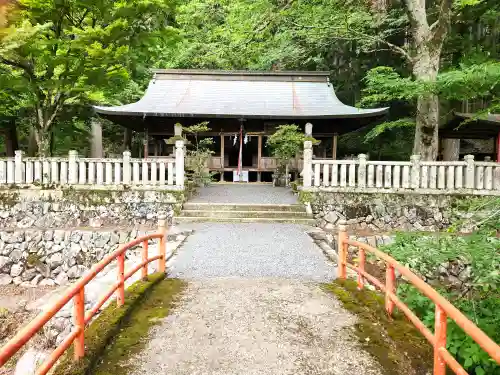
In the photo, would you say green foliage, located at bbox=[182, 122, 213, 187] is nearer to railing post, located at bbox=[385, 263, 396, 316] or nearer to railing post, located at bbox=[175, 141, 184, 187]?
railing post, located at bbox=[175, 141, 184, 187]

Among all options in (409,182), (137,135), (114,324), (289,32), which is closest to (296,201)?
(409,182)

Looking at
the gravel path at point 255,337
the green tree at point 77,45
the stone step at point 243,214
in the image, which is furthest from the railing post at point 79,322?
the green tree at point 77,45

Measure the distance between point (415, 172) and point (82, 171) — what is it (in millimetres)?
9216

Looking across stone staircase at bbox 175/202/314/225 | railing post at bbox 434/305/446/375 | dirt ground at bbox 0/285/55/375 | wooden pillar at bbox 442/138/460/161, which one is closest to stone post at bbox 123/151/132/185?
stone staircase at bbox 175/202/314/225

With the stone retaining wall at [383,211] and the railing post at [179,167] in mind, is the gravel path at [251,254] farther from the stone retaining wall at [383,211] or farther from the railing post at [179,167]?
the railing post at [179,167]

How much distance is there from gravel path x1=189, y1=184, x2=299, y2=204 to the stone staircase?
0.56 m

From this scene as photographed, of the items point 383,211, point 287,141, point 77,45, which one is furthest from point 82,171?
point 383,211

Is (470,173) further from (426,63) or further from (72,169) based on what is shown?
(72,169)

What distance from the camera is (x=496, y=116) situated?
14789mm

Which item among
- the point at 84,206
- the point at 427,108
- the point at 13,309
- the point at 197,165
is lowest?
the point at 13,309

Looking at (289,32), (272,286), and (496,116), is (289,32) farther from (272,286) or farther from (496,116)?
(272,286)

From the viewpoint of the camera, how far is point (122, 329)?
3.81m

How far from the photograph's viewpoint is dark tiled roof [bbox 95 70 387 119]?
1521cm

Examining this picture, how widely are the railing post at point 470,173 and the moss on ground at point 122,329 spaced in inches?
339
